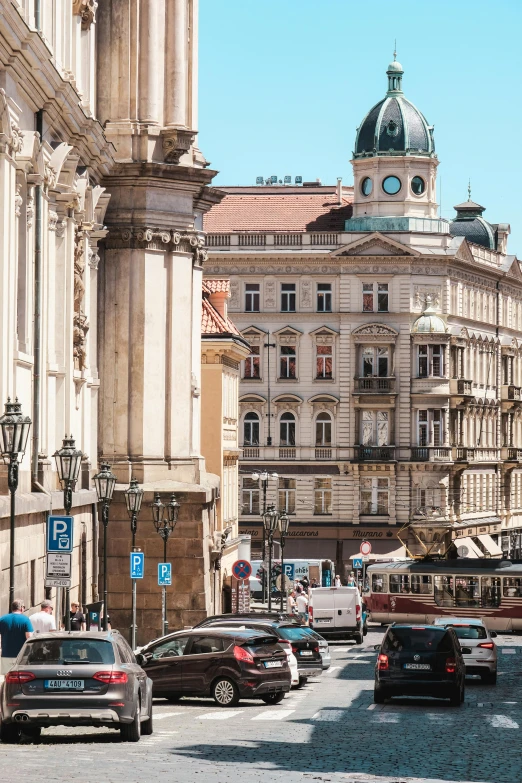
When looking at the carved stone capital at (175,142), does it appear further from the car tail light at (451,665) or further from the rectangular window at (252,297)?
the rectangular window at (252,297)

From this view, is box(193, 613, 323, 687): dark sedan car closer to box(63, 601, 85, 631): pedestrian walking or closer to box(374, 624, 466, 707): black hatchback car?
box(63, 601, 85, 631): pedestrian walking

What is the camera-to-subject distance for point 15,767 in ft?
57.3

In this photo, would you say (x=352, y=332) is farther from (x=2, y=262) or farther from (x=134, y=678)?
(x=134, y=678)

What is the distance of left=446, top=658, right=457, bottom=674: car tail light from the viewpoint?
3095 cm

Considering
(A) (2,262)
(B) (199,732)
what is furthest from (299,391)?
(B) (199,732)

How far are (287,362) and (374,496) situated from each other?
813 centimetres

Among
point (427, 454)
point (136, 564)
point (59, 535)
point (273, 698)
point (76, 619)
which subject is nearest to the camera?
point (59, 535)

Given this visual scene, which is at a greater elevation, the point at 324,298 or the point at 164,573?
the point at 324,298

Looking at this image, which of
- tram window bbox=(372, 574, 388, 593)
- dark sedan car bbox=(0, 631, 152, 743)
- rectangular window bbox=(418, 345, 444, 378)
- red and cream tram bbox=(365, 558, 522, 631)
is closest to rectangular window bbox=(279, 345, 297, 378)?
rectangular window bbox=(418, 345, 444, 378)

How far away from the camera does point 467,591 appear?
63531mm

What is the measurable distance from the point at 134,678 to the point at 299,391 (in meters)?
73.2

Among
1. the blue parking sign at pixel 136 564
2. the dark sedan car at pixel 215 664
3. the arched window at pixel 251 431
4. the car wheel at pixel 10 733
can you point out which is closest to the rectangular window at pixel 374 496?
the arched window at pixel 251 431

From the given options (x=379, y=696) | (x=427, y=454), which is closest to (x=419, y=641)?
(x=379, y=696)

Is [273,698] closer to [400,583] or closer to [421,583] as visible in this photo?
[421,583]
